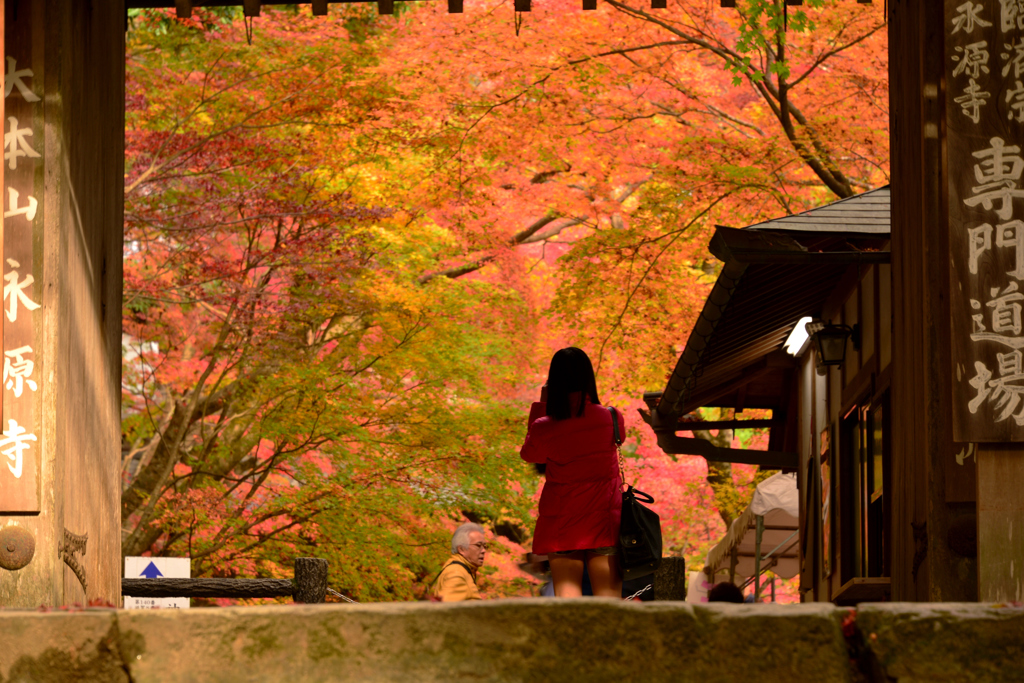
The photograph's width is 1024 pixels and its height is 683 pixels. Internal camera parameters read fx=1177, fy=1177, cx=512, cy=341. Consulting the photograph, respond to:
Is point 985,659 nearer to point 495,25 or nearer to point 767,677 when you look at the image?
point 767,677

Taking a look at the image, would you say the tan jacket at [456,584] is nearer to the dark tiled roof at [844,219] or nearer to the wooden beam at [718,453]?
the dark tiled roof at [844,219]

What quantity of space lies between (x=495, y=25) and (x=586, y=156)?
2.74 meters

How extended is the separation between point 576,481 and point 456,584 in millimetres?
1284

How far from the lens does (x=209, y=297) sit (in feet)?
43.9

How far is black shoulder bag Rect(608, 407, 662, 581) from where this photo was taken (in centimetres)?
543

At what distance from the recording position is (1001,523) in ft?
14.9

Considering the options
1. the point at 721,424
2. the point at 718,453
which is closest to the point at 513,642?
the point at 718,453

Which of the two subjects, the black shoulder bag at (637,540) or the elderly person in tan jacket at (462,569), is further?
the elderly person in tan jacket at (462,569)

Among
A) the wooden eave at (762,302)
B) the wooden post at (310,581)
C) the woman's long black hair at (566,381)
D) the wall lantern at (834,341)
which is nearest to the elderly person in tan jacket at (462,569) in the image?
the woman's long black hair at (566,381)

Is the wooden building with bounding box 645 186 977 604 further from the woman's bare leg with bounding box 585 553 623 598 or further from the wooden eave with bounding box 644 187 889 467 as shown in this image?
the woman's bare leg with bounding box 585 553 623 598

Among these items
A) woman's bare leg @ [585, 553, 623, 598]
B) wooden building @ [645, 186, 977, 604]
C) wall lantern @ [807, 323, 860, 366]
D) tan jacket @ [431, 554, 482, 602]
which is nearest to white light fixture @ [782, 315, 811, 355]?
wooden building @ [645, 186, 977, 604]

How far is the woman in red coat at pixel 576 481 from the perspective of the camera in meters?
5.53

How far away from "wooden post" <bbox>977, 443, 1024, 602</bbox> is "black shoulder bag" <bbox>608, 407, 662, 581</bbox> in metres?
1.43

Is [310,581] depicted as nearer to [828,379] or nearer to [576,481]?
[576,481]
